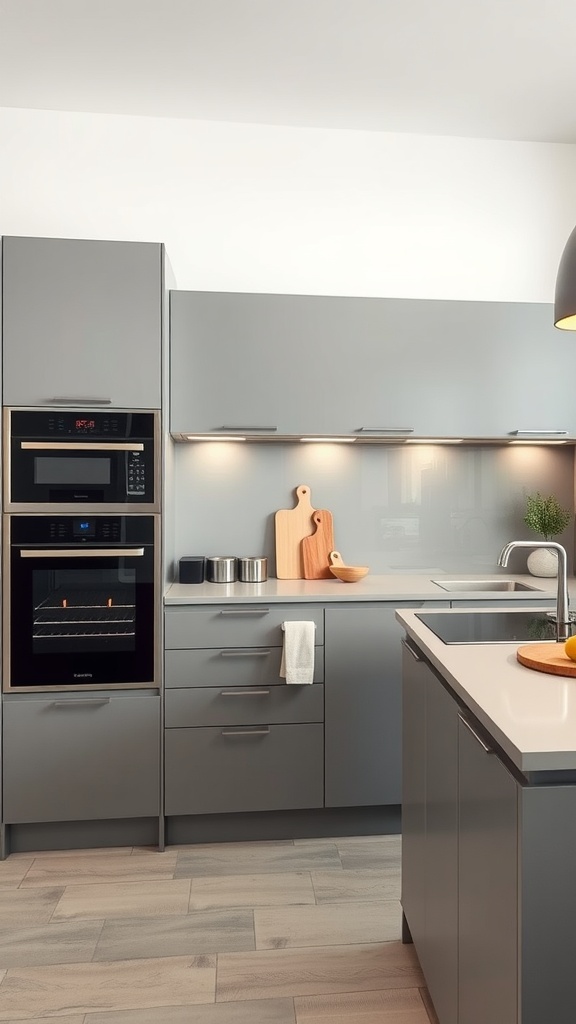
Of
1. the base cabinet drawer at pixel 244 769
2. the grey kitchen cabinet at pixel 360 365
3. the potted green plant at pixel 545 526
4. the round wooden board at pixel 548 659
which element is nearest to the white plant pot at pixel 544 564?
the potted green plant at pixel 545 526

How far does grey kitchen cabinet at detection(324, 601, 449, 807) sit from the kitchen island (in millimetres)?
797

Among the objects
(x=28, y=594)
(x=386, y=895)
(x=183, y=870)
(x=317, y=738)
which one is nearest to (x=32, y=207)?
(x=28, y=594)

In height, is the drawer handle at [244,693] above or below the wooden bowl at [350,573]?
below

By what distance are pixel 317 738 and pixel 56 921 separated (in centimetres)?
108

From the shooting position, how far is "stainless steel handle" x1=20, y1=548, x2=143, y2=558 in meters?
2.56

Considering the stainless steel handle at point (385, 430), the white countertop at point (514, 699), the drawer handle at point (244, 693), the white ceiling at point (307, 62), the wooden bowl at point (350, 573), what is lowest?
the drawer handle at point (244, 693)

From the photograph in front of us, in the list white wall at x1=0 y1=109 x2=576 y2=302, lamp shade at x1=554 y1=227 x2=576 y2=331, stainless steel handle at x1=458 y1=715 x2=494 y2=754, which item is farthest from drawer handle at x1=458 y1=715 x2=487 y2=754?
white wall at x1=0 y1=109 x2=576 y2=302

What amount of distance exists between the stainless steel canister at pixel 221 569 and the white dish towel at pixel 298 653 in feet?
1.48

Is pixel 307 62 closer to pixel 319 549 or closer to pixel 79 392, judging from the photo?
pixel 79 392

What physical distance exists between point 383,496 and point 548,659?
1.88 metres

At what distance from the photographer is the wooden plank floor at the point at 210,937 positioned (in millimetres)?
1796

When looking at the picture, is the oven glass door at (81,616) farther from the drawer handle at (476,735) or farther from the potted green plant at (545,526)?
the potted green plant at (545,526)

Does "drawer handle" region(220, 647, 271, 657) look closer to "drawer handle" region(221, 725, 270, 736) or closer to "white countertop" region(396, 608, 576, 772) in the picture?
"drawer handle" region(221, 725, 270, 736)

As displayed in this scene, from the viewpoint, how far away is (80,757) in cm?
257
